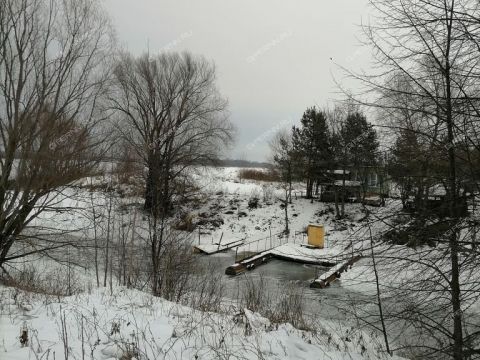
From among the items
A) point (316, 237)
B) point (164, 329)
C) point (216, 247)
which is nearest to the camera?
point (164, 329)

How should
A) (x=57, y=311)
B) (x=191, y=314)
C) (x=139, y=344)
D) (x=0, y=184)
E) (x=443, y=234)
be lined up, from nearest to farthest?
(x=139, y=344) < (x=443, y=234) < (x=57, y=311) < (x=191, y=314) < (x=0, y=184)

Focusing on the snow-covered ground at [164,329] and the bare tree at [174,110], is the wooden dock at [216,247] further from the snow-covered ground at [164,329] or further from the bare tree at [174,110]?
the snow-covered ground at [164,329]

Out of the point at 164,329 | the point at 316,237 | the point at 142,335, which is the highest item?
the point at 142,335

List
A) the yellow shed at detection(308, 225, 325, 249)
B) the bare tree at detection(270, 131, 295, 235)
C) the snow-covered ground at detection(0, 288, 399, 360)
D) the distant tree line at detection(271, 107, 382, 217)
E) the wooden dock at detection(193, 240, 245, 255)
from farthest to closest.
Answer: the bare tree at detection(270, 131, 295, 235) → the wooden dock at detection(193, 240, 245, 255) → the yellow shed at detection(308, 225, 325, 249) → the distant tree line at detection(271, 107, 382, 217) → the snow-covered ground at detection(0, 288, 399, 360)

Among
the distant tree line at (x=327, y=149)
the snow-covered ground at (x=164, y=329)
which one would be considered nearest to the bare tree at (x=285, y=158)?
the distant tree line at (x=327, y=149)

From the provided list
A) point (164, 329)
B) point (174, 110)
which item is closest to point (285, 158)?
point (174, 110)

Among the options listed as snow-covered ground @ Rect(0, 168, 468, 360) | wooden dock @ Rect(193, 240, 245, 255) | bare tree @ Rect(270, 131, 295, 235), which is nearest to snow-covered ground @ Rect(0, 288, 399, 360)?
snow-covered ground @ Rect(0, 168, 468, 360)

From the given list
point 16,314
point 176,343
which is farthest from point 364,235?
point 16,314

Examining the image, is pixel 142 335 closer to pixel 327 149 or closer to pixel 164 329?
pixel 164 329

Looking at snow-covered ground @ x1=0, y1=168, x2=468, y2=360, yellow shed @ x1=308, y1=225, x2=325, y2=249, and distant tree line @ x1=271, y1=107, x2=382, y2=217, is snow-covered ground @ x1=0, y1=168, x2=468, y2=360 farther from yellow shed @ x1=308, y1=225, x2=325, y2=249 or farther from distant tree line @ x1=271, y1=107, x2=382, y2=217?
yellow shed @ x1=308, y1=225, x2=325, y2=249

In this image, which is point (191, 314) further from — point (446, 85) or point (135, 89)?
point (135, 89)

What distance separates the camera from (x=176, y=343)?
4383 millimetres

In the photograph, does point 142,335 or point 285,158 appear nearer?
point 142,335

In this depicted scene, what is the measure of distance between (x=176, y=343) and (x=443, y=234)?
350 cm
